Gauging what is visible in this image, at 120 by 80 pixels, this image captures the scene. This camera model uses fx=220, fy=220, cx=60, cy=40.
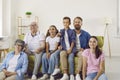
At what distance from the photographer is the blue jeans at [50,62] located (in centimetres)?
424

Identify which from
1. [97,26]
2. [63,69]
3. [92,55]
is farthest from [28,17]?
[92,55]

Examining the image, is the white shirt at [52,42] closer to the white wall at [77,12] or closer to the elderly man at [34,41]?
the elderly man at [34,41]

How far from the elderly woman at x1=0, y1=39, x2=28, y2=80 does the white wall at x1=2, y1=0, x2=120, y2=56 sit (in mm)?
4090

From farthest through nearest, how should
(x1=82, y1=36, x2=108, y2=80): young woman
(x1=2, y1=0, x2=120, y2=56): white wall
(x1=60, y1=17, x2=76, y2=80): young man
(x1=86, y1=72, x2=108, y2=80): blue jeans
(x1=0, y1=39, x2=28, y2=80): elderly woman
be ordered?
(x1=2, y1=0, x2=120, y2=56): white wall
(x1=60, y1=17, x2=76, y2=80): young man
(x1=0, y1=39, x2=28, y2=80): elderly woman
(x1=82, y1=36, x2=108, y2=80): young woman
(x1=86, y1=72, x2=108, y2=80): blue jeans

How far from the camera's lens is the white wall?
24.8ft

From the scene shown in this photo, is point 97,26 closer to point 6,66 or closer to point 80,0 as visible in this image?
point 80,0

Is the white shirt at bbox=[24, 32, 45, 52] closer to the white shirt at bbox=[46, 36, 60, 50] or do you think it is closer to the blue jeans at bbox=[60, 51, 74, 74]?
the white shirt at bbox=[46, 36, 60, 50]

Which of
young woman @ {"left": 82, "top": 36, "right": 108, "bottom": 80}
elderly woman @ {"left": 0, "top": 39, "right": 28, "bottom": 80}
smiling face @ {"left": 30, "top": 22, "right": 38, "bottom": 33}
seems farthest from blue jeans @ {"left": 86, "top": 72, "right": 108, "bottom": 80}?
smiling face @ {"left": 30, "top": 22, "right": 38, "bottom": 33}

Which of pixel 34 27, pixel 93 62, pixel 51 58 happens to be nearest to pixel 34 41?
pixel 34 27

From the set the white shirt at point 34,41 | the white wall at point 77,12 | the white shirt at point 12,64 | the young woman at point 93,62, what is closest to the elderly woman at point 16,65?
the white shirt at point 12,64

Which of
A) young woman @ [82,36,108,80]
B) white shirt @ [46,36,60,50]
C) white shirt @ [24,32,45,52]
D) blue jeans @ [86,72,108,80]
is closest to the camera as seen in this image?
blue jeans @ [86,72,108,80]

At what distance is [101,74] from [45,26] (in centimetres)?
481

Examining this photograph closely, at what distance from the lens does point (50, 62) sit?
425cm

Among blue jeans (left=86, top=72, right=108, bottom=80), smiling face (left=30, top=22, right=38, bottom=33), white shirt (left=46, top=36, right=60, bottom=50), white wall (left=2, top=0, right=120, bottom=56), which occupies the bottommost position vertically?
blue jeans (left=86, top=72, right=108, bottom=80)
